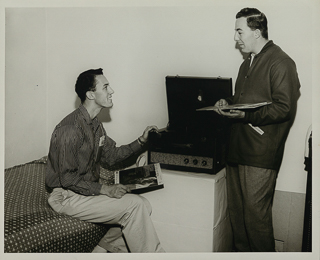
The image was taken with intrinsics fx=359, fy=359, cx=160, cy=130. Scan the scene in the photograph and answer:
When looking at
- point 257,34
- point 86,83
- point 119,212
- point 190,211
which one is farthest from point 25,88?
point 257,34

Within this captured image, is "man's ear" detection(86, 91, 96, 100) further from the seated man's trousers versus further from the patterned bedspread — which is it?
the patterned bedspread

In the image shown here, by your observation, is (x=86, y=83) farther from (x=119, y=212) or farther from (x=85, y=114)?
(x=119, y=212)

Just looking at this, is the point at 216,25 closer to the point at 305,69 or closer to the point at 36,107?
the point at 305,69

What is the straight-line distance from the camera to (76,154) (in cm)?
203

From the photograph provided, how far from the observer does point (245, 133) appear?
2.11m

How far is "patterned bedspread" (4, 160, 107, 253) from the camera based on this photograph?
1.85 metres

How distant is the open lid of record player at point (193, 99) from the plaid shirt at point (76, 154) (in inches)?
20.5

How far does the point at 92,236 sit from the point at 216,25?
58.2 inches

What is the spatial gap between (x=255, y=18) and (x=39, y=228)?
5.40ft

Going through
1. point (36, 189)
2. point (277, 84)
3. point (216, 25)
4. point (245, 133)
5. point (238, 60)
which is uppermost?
point (216, 25)

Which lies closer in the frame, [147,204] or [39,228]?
[39,228]

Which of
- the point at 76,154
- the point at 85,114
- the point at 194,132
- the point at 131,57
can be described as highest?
the point at 131,57

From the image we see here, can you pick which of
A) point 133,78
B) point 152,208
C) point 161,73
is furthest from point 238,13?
point 152,208

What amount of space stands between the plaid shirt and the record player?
0.36 meters
